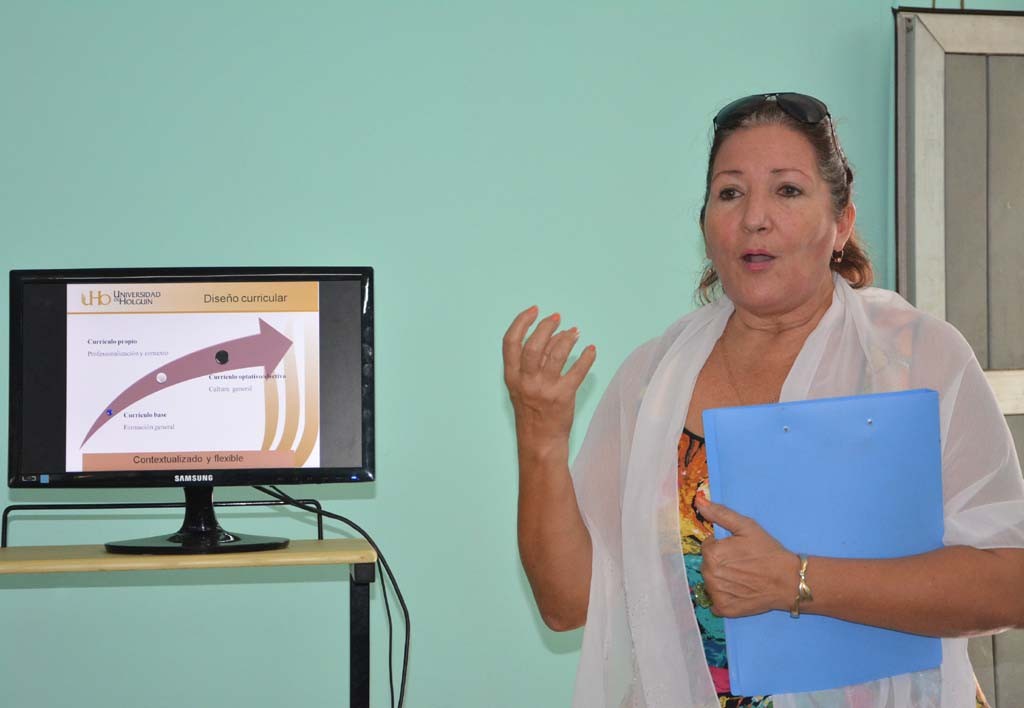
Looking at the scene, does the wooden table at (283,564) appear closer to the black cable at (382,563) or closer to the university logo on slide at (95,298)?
the black cable at (382,563)

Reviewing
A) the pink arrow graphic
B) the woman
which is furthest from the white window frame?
the pink arrow graphic

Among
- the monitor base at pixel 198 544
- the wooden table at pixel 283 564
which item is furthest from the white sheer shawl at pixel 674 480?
the monitor base at pixel 198 544

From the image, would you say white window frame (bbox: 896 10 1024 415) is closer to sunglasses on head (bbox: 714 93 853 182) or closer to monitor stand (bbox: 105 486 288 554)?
sunglasses on head (bbox: 714 93 853 182)

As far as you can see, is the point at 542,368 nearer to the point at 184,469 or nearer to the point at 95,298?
the point at 184,469

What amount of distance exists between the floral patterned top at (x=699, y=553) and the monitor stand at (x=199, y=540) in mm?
817

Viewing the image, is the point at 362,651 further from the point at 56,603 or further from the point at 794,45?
the point at 794,45

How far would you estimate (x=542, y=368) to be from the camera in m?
1.22

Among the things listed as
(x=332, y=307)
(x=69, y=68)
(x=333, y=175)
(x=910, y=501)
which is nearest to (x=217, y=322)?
(x=332, y=307)

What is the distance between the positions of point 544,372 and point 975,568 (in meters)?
0.53

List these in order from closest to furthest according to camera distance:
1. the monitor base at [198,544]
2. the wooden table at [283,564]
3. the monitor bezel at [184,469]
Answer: the wooden table at [283,564], the monitor base at [198,544], the monitor bezel at [184,469]

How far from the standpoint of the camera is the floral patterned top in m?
1.32

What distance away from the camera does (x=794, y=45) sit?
261 cm

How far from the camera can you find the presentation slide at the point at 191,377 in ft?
6.39

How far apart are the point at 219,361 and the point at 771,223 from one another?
108cm
